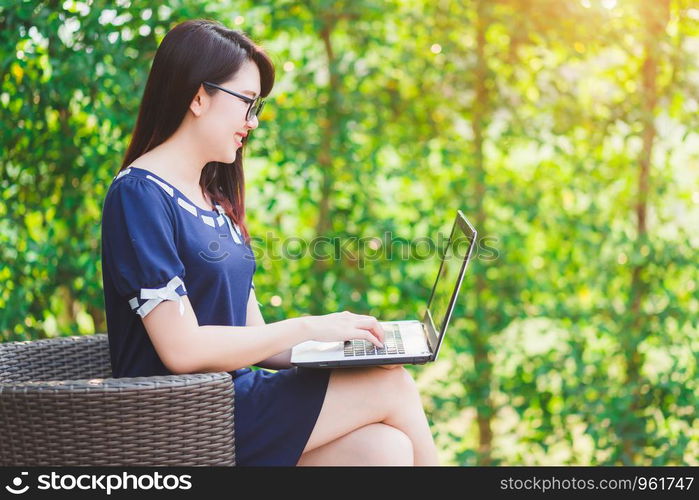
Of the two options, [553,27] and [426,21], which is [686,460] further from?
[426,21]

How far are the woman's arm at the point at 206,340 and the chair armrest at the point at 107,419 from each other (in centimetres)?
7

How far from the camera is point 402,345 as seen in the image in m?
1.71

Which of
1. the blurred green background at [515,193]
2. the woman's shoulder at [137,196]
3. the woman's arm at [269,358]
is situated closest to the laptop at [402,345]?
the woman's arm at [269,358]

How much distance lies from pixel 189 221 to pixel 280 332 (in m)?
0.32

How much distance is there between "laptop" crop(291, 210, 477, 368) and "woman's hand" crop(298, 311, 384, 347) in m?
0.04

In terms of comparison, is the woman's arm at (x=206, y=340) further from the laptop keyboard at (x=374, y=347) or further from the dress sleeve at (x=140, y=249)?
the laptop keyboard at (x=374, y=347)

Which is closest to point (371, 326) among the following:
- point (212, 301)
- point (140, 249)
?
point (212, 301)

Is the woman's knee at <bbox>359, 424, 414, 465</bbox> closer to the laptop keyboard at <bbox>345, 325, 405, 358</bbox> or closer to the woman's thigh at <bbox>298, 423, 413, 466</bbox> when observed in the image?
the woman's thigh at <bbox>298, 423, 413, 466</bbox>

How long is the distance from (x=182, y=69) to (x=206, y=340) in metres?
0.60

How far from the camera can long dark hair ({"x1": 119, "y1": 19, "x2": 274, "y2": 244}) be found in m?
1.66

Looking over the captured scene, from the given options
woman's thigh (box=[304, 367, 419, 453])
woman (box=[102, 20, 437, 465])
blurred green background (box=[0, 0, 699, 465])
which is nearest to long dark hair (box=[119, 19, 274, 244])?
woman (box=[102, 20, 437, 465])

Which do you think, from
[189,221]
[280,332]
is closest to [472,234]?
[280,332]

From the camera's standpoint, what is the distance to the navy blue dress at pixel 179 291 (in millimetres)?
1482

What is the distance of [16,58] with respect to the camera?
7.30ft
